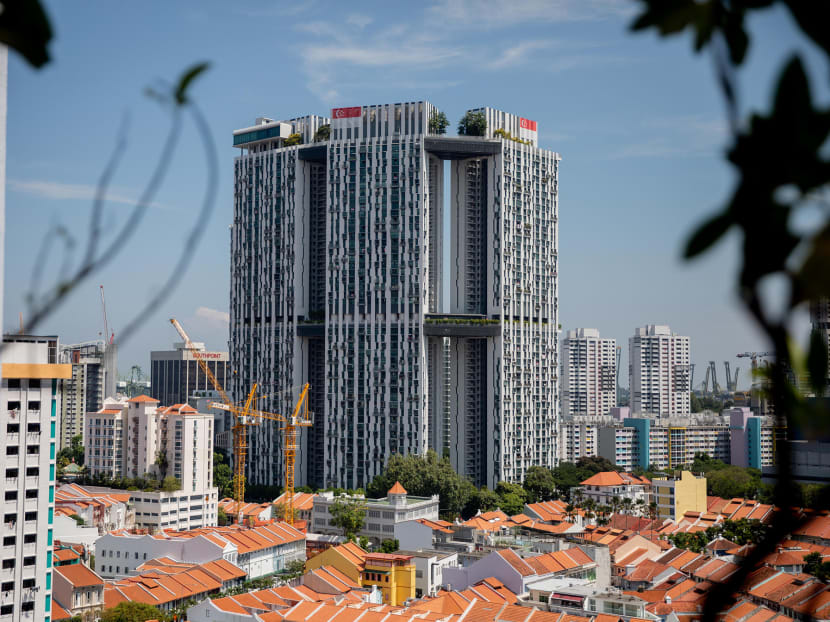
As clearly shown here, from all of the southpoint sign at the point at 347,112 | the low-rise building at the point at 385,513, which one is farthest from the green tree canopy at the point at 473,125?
the low-rise building at the point at 385,513

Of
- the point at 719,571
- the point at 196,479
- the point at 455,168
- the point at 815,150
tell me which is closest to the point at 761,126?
the point at 815,150

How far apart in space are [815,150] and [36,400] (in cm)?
1380

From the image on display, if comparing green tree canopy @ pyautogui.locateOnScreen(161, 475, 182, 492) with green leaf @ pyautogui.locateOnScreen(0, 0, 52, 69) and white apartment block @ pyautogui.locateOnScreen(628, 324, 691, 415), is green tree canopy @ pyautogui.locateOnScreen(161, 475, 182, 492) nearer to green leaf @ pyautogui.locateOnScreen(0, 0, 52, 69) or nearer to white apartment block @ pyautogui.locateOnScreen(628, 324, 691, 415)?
green leaf @ pyautogui.locateOnScreen(0, 0, 52, 69)

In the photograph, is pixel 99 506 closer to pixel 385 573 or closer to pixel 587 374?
pixel 385 573

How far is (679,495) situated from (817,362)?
96.3 feet

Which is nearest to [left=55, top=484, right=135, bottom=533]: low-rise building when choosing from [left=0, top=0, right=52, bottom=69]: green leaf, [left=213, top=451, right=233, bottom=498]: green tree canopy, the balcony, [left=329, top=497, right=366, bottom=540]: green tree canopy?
[left=213, top=451, right=233, bottom=498]: green tree canopy

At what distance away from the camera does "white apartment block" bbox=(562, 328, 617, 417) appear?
6125 centimetres

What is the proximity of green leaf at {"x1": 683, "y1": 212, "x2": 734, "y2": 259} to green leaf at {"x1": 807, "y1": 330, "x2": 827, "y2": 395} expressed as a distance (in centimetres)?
11

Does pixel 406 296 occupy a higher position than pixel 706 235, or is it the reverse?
pixel 406 296

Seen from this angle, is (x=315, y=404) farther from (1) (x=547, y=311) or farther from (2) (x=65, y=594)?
(2) (x=65, y=594)

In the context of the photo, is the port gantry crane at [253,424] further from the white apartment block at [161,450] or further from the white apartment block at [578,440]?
the white apartment block at [578,440]

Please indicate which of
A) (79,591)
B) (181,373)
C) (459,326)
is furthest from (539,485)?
(181,373)

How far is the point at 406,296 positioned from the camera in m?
30.0

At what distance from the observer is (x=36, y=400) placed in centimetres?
1314
